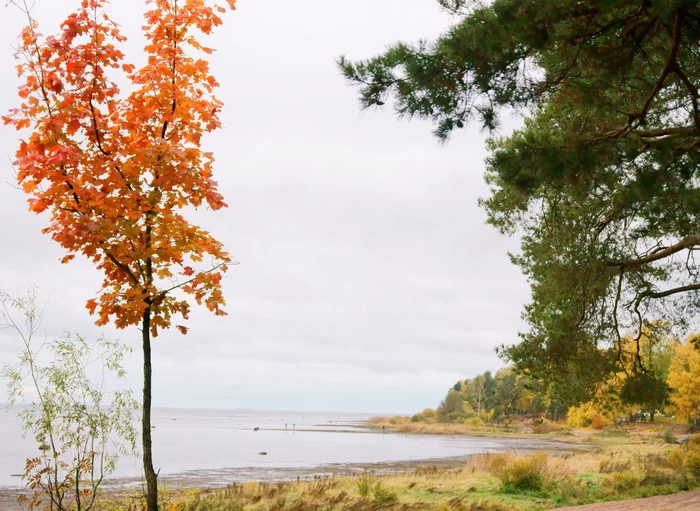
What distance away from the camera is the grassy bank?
38.3 ft

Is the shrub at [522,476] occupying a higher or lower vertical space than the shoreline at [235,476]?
higher

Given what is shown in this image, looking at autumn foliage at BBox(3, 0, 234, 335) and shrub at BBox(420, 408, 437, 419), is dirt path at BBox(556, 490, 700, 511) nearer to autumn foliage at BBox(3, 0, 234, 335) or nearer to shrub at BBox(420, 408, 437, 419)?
autumn foliage at BBox(3, 0, 234, 335)

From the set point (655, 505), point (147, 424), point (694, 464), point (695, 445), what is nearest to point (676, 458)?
point (695, 445)

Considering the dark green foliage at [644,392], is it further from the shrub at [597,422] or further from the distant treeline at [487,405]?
the distant treeline at [487,405]

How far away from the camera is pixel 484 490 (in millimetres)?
15312

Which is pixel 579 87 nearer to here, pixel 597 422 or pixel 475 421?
pixel 597 422

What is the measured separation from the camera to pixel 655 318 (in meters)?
13.1

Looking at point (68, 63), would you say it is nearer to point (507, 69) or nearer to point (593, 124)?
point (507, 69)

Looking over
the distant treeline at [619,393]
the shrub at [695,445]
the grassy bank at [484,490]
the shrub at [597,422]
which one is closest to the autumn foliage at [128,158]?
the grassy bank at [484,490]

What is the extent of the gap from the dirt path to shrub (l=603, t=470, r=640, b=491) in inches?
82.3

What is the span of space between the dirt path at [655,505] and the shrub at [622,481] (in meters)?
2.09

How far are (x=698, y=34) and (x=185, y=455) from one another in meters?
40.7

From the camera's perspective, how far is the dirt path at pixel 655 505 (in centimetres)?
1121

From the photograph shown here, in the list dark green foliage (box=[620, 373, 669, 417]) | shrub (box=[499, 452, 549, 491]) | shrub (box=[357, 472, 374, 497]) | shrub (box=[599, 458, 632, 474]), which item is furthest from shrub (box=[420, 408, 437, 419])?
dark green foliage (box=[620, 373, 669, 417])
